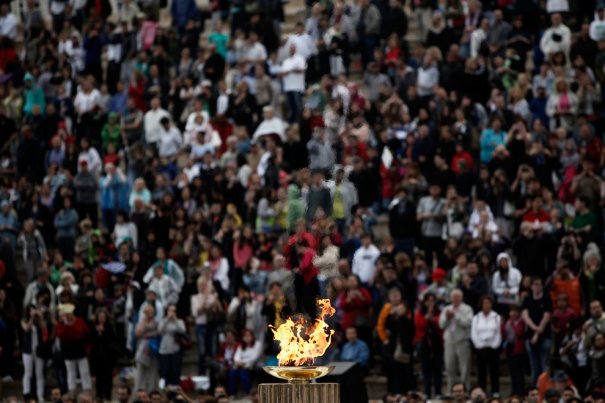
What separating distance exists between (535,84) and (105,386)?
10264 mm

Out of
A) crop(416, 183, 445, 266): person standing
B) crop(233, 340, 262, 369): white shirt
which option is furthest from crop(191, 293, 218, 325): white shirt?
crop(416, 183, 445, 266): person standing

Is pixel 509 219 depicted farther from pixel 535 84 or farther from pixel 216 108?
pixel 216 108

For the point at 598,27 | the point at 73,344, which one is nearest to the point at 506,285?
the point at 73,344

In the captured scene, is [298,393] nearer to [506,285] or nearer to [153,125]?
[506,285]

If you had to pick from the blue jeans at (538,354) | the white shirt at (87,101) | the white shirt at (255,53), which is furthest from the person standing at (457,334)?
the white shirt at (87,101)

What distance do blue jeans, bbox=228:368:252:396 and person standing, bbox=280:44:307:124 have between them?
27.7ft

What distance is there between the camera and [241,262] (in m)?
32.5

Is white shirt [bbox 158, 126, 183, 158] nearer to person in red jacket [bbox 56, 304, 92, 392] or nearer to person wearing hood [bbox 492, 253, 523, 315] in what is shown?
person in red jacket [bbox 56, 304, 92, 392]

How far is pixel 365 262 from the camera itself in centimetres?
3145

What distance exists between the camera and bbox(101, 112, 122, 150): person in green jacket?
38312 millimetres

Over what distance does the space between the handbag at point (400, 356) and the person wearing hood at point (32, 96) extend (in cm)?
1326

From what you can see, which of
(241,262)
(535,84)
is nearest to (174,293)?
(241,262)

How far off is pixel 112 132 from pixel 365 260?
8.84 metres

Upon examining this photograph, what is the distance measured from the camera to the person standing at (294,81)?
123 ft
